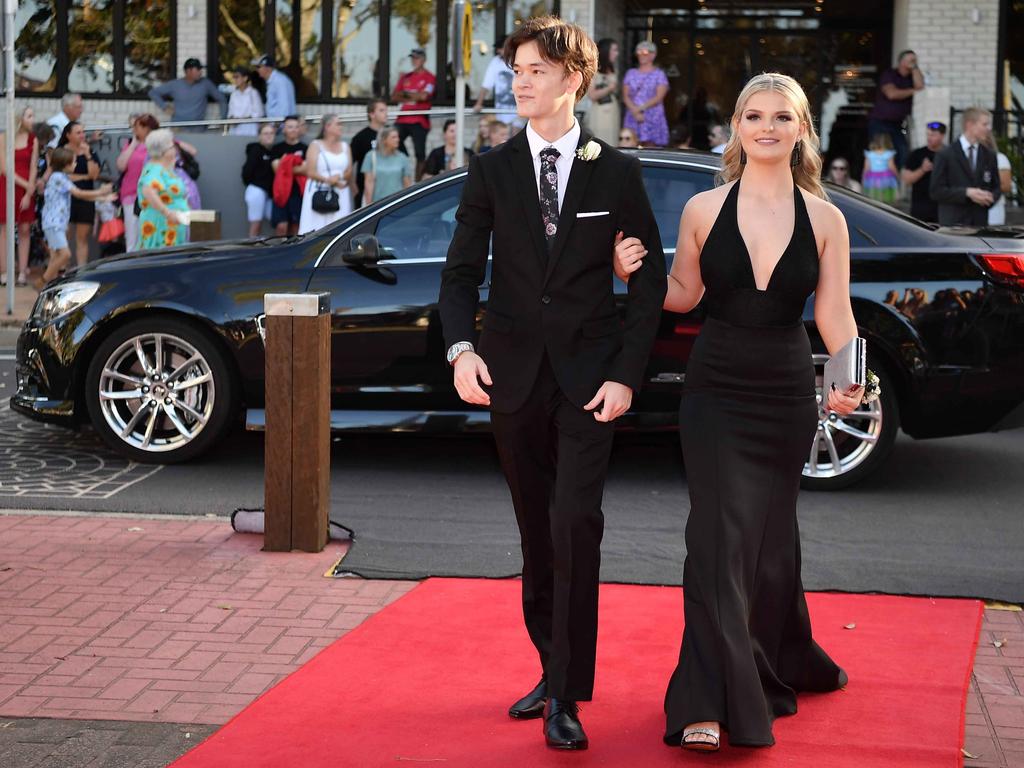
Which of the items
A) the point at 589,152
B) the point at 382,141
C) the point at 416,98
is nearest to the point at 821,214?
the point at 589,152

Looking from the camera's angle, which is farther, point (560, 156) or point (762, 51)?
point (762, 51)

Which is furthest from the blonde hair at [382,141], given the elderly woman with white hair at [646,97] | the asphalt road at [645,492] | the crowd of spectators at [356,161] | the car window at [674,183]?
the car window at [674,183]

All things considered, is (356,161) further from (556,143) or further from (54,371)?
(556,143)

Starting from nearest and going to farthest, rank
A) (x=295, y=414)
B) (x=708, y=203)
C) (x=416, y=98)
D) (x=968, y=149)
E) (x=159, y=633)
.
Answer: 1. (x=708, y=203)
2. (x=159, y=633)
3. (x=295, y=414)
4. (x=968, y=149)
5. (x=416, y=98)

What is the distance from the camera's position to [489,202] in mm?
4590

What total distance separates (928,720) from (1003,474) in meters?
4.42

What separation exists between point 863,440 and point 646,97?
10.7 metres

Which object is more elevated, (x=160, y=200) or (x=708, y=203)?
(x=708, y=203)

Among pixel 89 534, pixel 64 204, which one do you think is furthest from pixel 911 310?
pixel 64 204

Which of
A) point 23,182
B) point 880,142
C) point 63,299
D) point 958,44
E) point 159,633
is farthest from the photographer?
point 958,44

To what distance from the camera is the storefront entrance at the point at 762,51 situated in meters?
23.6

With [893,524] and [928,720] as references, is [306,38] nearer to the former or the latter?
[893,524]

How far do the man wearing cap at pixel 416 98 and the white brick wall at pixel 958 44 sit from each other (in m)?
6.29

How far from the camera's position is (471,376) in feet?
14.7
